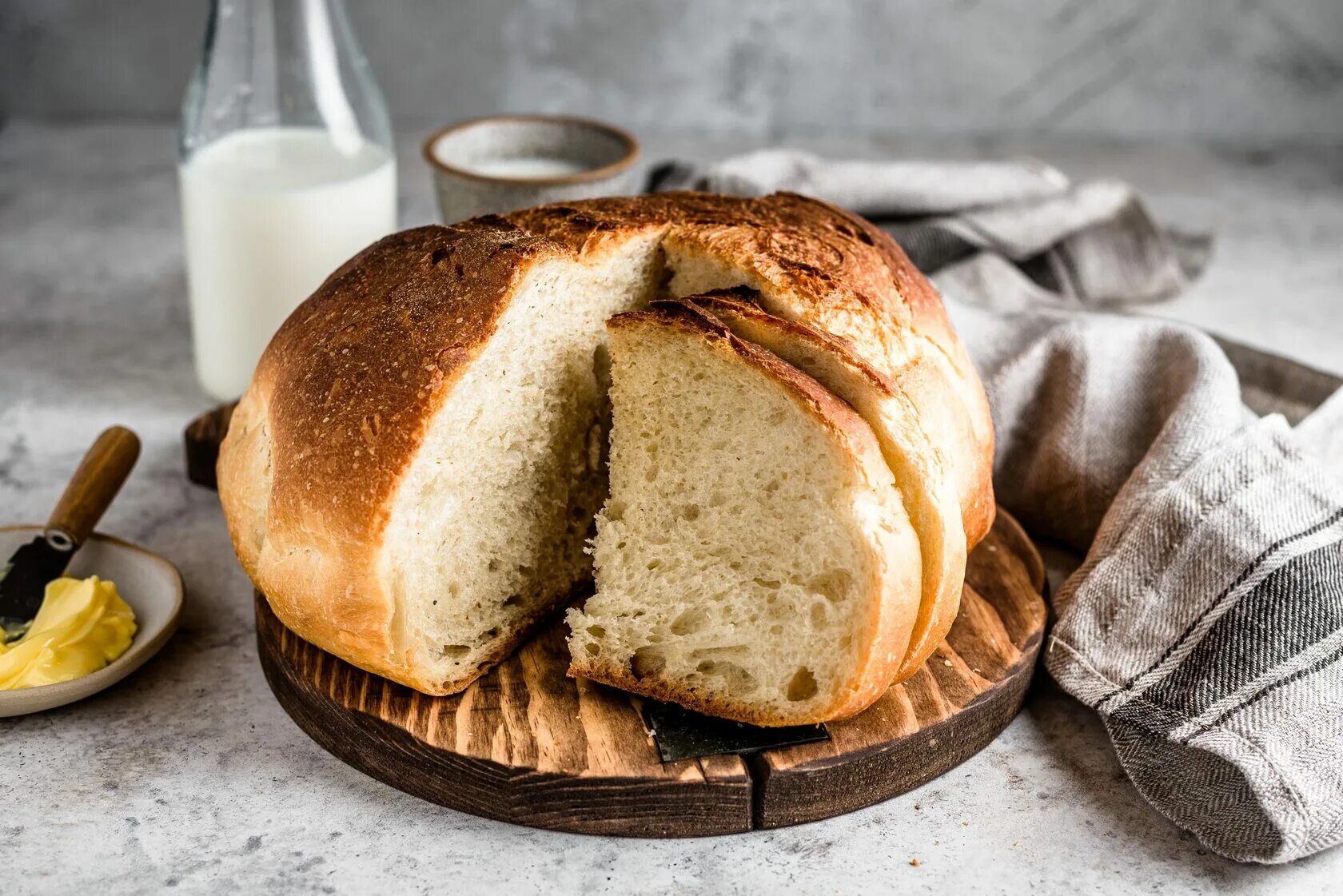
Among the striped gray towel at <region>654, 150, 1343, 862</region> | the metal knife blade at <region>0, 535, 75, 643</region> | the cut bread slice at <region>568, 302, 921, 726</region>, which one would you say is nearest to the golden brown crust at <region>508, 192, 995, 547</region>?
the cut bread slice at <region>568, 302, 921, 726</region>

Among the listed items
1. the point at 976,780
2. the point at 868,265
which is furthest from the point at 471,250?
the point at 976,780

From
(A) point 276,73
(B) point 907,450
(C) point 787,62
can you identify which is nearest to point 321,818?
(B) point 907,450

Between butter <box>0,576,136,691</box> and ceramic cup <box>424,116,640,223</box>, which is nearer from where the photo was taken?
butter <box>0,576,136,691</box>

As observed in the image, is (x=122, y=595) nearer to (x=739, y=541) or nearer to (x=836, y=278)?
A: (x=739, y=541)

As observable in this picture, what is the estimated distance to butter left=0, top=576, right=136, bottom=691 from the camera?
7.48ft

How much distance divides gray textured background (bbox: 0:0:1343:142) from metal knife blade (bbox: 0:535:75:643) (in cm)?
271

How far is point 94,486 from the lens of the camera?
8.61 feet

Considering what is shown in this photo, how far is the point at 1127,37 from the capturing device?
193 inches

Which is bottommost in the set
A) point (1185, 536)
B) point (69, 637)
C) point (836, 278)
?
point (69, 637)

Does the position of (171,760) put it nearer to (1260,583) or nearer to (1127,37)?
(1260,583)

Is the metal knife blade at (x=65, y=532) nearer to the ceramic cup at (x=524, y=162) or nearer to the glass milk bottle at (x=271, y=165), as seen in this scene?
the glass milk bottle at (x=271, y=165)

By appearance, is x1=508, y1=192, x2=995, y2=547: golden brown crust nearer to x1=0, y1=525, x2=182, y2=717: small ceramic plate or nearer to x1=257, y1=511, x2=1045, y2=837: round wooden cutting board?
x1=257, y1=511, x2=1045, y2=837: round wooden cutting board

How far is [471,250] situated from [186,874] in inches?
43.1

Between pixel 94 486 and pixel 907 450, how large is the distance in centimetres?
154
